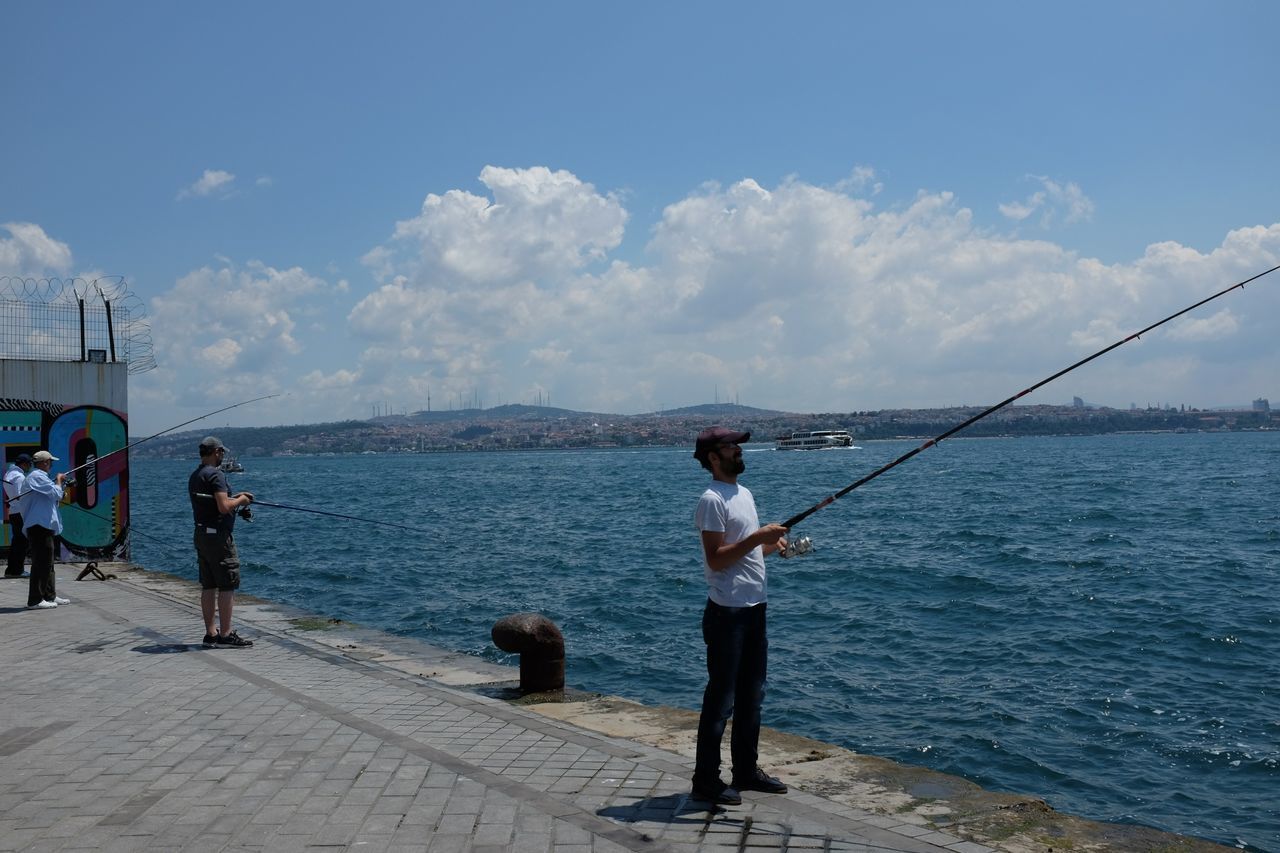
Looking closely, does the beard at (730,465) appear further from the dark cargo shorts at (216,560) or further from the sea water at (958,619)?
the dark cargo shorts at (216,560)

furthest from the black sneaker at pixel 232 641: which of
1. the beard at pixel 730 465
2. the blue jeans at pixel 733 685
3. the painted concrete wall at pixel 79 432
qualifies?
the painted concrete wall at pixel 79 432

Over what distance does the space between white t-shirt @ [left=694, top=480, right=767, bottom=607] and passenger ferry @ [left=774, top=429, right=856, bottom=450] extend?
134 m

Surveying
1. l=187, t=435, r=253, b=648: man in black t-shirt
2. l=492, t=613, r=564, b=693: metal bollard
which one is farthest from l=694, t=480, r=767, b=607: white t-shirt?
l=187, t=435, r=253, b=648: man in black t-shirt

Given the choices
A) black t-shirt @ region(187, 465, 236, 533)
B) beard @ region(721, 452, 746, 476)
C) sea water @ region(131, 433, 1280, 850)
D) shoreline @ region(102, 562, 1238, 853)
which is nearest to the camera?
shoreline @ region(102, 562, 1238, 853)

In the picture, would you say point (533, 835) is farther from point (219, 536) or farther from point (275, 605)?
point (275, 605)

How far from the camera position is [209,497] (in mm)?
9727

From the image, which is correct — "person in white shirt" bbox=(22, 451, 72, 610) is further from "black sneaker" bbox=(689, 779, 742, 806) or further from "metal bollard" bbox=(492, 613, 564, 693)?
"black sneaker" bbox=(689, 779, 742, 806)

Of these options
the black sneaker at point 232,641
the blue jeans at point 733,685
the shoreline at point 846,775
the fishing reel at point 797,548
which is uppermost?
the fishing reel at point 797,548

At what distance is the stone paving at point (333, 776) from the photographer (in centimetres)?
497

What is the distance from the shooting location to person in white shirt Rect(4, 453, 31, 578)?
1353cm

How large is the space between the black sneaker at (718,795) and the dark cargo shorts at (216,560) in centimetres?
588

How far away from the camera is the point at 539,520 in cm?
4122

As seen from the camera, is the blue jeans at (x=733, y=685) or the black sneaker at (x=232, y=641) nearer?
the blue jeans at (x=733, y=685)

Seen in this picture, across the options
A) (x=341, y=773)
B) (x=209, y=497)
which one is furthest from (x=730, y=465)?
(x=209, y=497)
